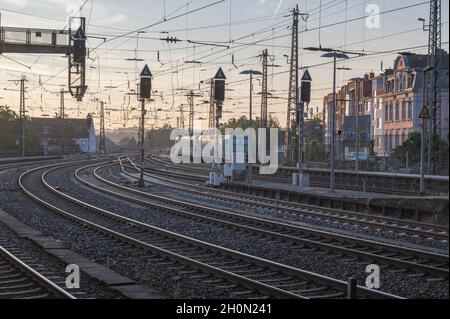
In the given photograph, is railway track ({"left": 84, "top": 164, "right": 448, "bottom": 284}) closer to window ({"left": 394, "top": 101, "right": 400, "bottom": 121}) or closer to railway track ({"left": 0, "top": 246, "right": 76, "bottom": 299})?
railway track ({"left": 0, "top": 246, "right": 76, "bottom": 299})

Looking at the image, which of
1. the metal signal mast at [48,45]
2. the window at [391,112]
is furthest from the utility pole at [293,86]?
the window at [391,112]

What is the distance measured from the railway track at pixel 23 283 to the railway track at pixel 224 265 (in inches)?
95.3

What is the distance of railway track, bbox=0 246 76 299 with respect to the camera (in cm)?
947

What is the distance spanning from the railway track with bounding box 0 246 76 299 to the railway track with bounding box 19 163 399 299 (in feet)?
7.94

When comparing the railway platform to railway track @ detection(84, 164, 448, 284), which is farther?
the railway platform

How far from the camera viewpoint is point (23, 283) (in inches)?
412

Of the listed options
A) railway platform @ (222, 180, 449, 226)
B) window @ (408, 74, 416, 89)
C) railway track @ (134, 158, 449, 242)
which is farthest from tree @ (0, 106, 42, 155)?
railway track @ (134, 158, 449, 242)

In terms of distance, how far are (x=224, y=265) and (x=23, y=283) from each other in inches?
142

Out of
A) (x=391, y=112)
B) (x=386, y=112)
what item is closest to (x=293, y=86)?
(x=391, y=112)

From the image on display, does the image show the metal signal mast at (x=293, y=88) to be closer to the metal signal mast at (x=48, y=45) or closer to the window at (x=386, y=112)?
the metal signal mast at (x=48, y=45)

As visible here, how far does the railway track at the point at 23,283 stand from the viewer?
31.1ft
